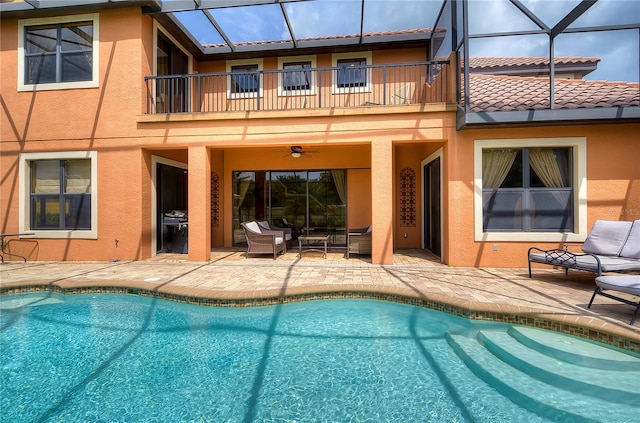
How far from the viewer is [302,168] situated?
416 inches

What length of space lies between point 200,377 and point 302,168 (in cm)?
804

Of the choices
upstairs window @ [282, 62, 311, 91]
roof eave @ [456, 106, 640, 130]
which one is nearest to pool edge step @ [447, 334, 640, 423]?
roof eave @ [456, 106, 640, 130]

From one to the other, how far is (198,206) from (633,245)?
30.1ft

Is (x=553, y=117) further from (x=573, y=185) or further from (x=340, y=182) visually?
(x=340, y=182)

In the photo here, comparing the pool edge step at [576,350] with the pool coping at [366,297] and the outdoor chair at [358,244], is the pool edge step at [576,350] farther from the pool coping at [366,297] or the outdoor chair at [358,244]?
the outdoor chair at [358,244]

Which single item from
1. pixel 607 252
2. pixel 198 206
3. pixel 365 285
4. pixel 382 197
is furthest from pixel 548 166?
pixel 198 206

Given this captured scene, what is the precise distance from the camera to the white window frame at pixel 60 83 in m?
8.03

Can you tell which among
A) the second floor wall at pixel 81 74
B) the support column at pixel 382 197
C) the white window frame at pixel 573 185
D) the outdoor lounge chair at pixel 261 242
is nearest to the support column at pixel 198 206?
the outdoor lounge chair at pixel 261 242

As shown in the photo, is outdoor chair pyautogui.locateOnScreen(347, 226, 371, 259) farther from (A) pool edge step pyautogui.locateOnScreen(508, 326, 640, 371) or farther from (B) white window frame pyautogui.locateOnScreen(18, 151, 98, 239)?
(B) white window frame pyautogui.locateOnScreen(18, 151, 98, 239)

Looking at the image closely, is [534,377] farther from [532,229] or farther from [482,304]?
[532,229]

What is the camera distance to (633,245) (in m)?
5.58

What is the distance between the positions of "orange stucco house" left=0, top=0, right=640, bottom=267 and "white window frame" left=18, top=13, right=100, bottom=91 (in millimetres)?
47

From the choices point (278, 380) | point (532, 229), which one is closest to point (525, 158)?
point (532, 229)

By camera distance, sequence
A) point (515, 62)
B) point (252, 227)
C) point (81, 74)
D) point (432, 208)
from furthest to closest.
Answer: point (515, 62) → point (432, 208) → point (252, 227) → point (81, 74)
